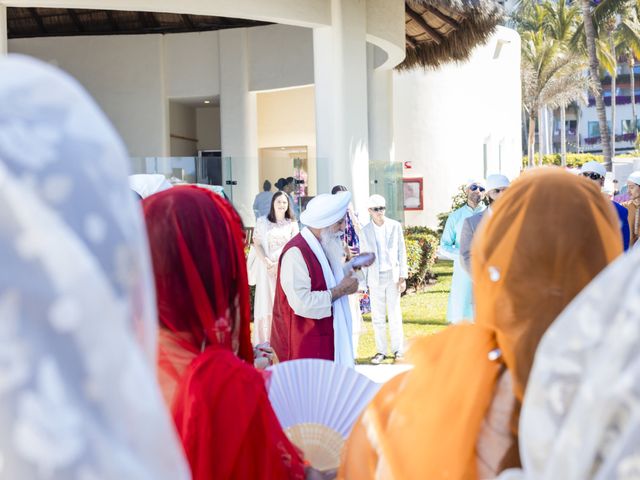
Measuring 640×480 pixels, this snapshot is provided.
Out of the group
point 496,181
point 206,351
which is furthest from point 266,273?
point 206,351

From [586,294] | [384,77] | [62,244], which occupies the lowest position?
[586,294]

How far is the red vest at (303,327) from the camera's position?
5727 mm

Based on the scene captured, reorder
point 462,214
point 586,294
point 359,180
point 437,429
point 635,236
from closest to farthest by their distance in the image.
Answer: point 586,294 → point 437,429 → point 462,214 → point 635,236 → point 359,180

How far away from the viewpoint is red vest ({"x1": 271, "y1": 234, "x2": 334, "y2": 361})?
5.73 m

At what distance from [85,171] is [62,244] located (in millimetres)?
112

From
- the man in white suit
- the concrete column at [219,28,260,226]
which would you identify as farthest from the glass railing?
the man in white suit

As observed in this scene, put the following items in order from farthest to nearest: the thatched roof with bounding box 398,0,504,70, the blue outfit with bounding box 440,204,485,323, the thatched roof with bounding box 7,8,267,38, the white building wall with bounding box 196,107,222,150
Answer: the white building wall with bounding box 196,107,222,150
the thatched roof with bounding box 7,8,267,38
the thatched roof with bounding box 398,0,504,70
the blue outfit with bounding box 440,204,485,323

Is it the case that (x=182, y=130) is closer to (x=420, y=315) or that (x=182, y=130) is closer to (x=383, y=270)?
(x=420, y=315)

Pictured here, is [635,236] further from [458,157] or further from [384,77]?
[458,157]

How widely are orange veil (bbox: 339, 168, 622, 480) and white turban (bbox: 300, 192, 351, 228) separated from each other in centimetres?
393

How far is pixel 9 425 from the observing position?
1.04 m

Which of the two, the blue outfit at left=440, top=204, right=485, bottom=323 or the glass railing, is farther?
the glass railing

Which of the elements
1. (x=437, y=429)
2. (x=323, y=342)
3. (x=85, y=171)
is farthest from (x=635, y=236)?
(x=85, y=171)

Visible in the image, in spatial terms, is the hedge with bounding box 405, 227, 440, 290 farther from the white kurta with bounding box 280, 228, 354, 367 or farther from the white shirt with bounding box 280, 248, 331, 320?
the white shirt with bounding box 280, 248, 331, 320
